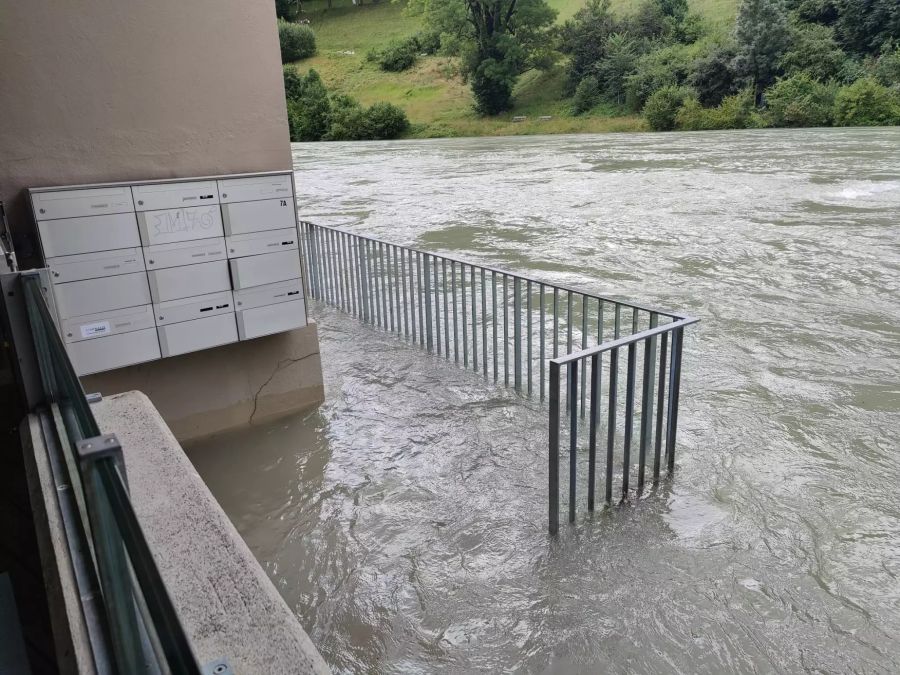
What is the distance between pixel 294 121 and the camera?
48.7m

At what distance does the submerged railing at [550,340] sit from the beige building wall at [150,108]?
1.80 meters

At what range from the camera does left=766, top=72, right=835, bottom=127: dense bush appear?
30.7 meters

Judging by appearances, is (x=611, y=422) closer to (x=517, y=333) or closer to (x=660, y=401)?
(x=660, y=401)

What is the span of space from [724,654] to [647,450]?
1614 millimetres

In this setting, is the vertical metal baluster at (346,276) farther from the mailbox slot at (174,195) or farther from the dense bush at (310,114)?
the dense bush at (310,114)

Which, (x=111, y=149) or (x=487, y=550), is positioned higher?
(x=111, y=149)

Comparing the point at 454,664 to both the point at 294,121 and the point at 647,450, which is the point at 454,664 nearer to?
the point at 647,450

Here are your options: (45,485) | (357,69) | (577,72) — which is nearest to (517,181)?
(45,485)

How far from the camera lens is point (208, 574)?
211cm

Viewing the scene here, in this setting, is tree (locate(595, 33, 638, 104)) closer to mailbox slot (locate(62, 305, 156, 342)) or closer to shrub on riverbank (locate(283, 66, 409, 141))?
shrub on riverbank (locate(283, 66, 409, 141))

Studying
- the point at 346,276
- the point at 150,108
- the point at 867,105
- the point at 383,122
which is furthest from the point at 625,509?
the point at 383,122

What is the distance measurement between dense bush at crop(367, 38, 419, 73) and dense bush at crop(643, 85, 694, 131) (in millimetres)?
29147

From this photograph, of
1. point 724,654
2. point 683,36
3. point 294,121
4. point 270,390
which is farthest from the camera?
point 294,121

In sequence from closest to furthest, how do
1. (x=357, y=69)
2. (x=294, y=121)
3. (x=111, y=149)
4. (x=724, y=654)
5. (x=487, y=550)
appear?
(x=724, y=654) → (x=487, y=550) → (x=111, y=149) → (x=294, y=121) → (x=357, y=69)
